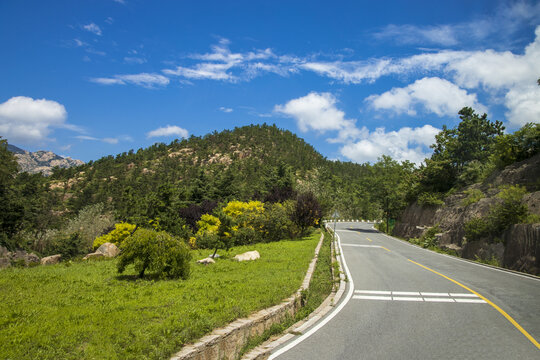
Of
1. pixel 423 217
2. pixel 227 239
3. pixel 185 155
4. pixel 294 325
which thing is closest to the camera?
pixel 294 325

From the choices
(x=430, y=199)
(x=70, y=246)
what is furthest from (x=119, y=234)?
(x=430, y=199)

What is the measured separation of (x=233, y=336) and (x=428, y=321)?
4.73 metres

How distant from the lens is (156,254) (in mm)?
10789

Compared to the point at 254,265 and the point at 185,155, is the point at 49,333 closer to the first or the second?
the point at 254,265

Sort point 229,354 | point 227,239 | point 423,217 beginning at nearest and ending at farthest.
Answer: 1. point 229,354
2. point 227,239
3. point 423,217

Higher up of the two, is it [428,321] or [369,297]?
[428,321]

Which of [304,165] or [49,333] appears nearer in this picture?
[49,333]

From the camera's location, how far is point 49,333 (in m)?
5.11

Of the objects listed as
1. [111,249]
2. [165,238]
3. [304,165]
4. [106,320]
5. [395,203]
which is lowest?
[111,249]

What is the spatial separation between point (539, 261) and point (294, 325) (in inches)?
502

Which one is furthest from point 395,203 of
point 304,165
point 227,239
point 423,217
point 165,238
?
point 304,165

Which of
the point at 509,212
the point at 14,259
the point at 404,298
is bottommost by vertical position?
the point at 14,259

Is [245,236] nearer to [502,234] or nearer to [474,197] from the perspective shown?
[502,234]

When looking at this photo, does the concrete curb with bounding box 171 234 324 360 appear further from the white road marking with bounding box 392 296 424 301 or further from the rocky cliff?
the rocky cliff
